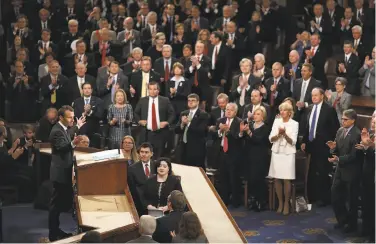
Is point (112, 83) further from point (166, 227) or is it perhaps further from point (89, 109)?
point (166, 227)

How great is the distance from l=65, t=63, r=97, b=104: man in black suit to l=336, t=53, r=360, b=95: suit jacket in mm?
3906

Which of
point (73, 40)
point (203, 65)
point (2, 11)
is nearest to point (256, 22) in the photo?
point (203, 65)

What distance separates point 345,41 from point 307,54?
639mm

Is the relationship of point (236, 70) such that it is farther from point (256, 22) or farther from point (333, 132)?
point (333, 132)

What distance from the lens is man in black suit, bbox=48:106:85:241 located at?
10.2 metres

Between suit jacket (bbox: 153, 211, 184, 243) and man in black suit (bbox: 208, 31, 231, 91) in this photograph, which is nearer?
suit jacket (bbox: 153, 211, 184, 243)

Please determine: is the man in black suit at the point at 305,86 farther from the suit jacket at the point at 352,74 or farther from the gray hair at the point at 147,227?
the gray hair at the point at 147,227

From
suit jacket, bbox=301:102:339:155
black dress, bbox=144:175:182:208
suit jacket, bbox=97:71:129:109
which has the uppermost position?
suit jacket, bbox=97:71:129:109

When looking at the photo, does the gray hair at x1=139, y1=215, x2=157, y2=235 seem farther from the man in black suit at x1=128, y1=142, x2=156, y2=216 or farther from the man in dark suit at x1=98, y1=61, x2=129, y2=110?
the man in dark suit at x1=98, y1=61, x2=129, y2=110

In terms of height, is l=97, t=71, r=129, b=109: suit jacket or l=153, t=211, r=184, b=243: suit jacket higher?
l=97, t=71, r=129, b=109: suit jacket

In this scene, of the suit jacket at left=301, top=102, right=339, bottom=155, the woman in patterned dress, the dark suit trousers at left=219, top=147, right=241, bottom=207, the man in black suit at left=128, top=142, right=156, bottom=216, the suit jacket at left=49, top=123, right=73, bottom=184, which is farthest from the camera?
the woman in patterned dress

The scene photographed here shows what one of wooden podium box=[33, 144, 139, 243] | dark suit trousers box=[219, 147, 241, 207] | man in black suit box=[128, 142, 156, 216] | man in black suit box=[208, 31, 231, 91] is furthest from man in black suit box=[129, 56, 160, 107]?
wooden podium box=[33, 144, 139, 243]

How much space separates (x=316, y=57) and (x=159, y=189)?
18.1ft

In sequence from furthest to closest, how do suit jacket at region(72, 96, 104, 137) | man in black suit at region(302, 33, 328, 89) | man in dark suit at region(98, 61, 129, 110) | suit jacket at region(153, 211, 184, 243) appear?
man in black suit at region(302, 33, 328, 89), man in dark suit at region(98, 61, 129, 110), suit jacket at region(72, 96, 104, 137), suit jacket at region(153, 211, 184, 243)
